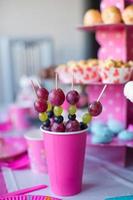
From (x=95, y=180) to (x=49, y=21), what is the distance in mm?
2568

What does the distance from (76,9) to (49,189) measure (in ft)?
8.90

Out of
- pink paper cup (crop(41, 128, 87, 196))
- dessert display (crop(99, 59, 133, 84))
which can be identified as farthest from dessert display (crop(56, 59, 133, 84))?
pink paper cup (crop(41, 128, 87, 196))

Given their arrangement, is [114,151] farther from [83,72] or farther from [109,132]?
[83,72]

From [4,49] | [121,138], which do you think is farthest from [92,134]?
[4,49]

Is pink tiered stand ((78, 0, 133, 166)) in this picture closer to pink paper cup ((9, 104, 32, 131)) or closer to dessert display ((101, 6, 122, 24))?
dessert display ((101, 6, 122, 24))

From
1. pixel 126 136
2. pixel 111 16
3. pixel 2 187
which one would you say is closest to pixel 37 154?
pixel 2 187

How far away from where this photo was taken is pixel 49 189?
0.80 m

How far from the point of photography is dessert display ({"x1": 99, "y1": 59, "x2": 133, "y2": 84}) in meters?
0.91

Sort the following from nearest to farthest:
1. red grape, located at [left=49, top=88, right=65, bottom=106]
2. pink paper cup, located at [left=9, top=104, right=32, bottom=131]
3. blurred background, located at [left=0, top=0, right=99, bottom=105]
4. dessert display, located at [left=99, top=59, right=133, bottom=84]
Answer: red grape, located at [left=49, top=88, right=65, bottom=106]
dessert display, located at [left=99, top=59, right=133, bottom=84]
pink paper cup, located at [left=9, top=104, right=32, bottom=131]
blurred background, located at [left=0, top=0, right=99, bottom=105]

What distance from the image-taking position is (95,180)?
86 cm

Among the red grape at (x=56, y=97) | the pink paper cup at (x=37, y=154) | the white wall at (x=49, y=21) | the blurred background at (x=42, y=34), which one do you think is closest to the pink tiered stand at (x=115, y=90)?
the pink paper cup at (x=37, y=154)

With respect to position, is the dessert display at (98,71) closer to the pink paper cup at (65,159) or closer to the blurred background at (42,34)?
the pink paper cup at (65,159)

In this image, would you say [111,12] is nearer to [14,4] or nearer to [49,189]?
[49,189]

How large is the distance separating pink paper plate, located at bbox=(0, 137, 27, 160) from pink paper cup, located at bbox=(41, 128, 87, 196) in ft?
0.85
